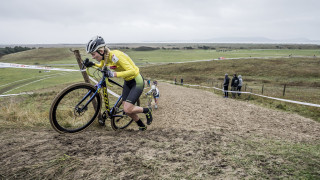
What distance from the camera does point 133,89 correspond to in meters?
4.41

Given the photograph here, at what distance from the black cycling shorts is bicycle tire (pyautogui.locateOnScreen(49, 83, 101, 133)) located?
2.35ft

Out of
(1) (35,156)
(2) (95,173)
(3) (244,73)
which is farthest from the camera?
(3) (244,73)

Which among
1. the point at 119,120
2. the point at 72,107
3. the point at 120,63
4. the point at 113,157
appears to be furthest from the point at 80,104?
the point at 113,157

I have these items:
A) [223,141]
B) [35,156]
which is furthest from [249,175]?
[35,156]

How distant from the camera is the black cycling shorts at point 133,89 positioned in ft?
14.1

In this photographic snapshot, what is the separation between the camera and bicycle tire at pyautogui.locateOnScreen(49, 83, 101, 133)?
3863mm

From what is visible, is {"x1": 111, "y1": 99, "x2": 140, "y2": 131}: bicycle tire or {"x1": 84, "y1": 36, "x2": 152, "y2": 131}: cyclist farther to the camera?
{"x1": 111, "y1": 99, "x2": 140, "y2": 131}: bicycle tire

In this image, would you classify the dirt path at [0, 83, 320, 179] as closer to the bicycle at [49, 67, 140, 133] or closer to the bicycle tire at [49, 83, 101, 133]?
the bicycle tire at [49, 83, 101, 133]

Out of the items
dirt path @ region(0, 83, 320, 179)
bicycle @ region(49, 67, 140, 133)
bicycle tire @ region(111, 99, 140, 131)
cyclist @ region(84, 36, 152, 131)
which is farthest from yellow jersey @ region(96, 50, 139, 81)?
dirt path @ region(0, 83, 320, 179)

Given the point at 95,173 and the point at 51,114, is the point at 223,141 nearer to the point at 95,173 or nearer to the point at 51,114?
the point at 95,173

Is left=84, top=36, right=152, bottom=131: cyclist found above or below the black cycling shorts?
above

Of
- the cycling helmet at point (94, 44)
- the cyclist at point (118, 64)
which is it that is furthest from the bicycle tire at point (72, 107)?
the cycling helmet at point (94, 44)

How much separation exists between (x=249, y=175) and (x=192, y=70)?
2176 inches

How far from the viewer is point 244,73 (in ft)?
165
